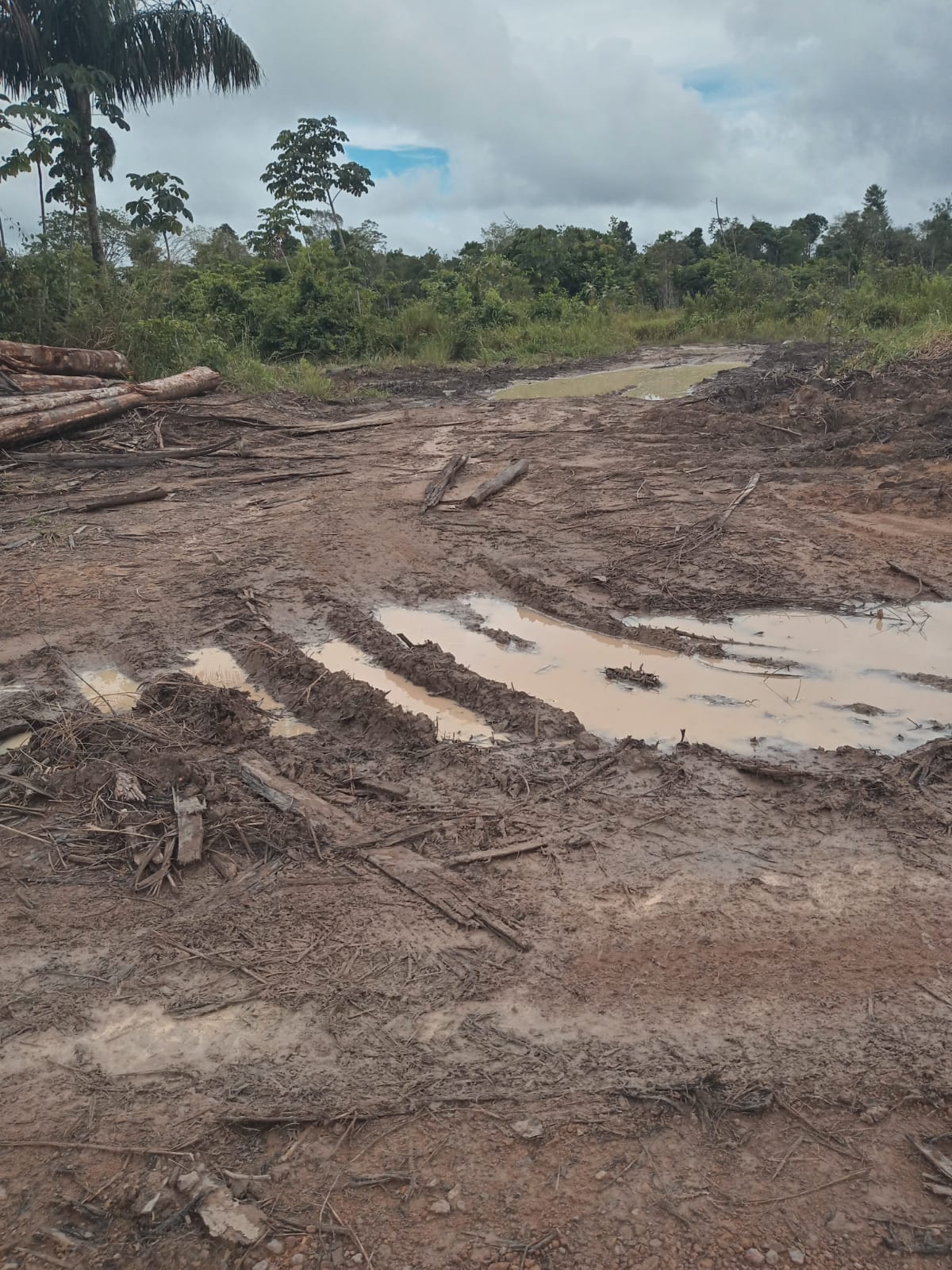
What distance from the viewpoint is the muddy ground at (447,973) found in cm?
225

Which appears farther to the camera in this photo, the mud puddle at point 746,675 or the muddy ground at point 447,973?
the mud puddle at point 746,675

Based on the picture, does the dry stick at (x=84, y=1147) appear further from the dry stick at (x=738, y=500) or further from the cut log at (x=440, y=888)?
the dry stick at (x=738, y=500)

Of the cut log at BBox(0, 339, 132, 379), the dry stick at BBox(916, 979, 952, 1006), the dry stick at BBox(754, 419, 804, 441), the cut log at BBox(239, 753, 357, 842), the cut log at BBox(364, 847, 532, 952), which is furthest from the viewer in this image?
the cut log at BBox(0, 339, 132, 379)

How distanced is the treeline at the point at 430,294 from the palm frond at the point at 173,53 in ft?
7.24

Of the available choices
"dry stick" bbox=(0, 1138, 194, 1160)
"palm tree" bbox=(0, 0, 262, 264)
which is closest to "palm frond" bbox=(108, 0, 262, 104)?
"palm tree" bbox=(0, 0, 262, 264)

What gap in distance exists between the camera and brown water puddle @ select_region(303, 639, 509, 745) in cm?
488

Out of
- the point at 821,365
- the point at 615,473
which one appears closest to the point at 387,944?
the point at 615,473

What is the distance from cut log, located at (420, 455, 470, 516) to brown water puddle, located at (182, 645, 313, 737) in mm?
3337

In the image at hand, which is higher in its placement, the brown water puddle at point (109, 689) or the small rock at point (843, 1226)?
the brown water puddle at point (109, 689)

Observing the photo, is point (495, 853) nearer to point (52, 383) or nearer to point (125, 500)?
point (125, 500)

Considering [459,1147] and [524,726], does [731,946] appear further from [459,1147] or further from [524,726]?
[524,726]

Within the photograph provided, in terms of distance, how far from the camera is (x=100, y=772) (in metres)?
4.24

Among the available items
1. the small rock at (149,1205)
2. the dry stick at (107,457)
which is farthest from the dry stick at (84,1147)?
the dry stick at (107,457)

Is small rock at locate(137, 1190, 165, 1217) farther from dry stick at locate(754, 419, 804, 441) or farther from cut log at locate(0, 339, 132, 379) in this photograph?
cut log at locate(0, 339, 132, 379)
